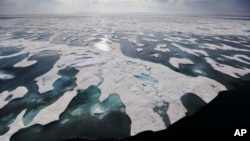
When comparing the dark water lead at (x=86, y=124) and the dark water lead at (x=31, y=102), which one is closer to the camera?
the dark water lead at (x=86, y=124)

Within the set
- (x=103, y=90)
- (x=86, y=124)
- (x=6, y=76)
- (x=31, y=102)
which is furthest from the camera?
(x=6, y=76)

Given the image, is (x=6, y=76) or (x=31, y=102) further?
(x=6, y=76)

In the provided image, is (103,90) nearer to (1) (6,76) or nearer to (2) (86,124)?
(2) (86,124)

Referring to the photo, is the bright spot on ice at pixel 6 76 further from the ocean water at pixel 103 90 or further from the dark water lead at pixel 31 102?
the dark water lead at pixel 31 102

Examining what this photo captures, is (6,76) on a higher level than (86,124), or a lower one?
higher

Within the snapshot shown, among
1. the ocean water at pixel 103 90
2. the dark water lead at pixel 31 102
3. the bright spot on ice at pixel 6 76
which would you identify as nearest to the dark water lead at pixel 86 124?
the ocean water at pixel 103 90

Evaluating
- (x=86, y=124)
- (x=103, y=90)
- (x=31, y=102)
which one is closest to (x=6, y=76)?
(x=31, y=102)

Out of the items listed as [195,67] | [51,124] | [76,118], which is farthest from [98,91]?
[195,67]

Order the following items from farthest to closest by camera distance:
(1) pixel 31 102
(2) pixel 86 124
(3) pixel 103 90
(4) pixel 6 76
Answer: (4) pixel 6 76 → (3) pixel 103 90 → (1) pixel 31 102 → (2) pixel 86 124
